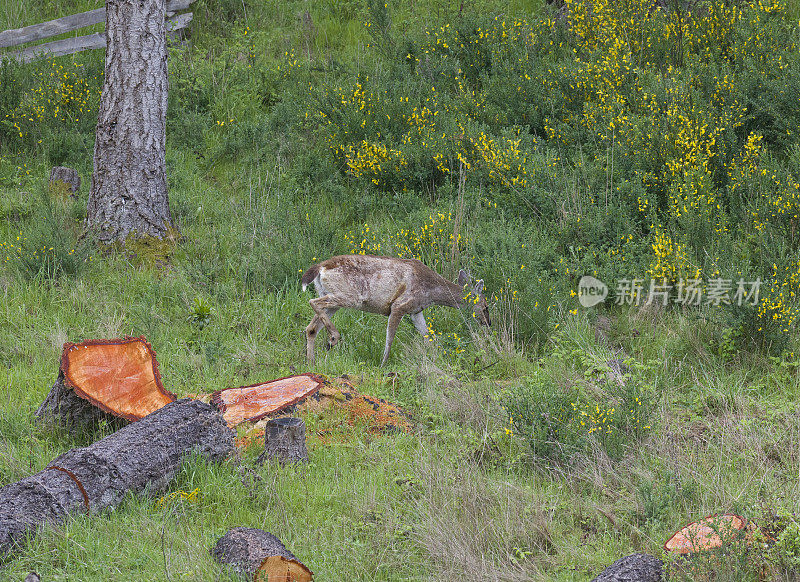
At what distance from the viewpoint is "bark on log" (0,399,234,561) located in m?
4.62

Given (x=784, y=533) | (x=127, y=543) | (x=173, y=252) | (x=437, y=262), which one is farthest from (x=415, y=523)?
(x=173, y=252)

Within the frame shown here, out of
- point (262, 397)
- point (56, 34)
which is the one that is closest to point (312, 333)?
point (262, 397)

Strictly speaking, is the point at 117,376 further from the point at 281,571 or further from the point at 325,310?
the point at 281,571

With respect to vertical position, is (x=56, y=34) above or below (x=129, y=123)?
above

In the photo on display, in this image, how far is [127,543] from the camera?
4609 mm

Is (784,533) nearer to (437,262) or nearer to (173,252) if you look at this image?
(437,262)

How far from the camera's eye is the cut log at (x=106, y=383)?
19.8 feet

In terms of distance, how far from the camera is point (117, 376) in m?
6.32

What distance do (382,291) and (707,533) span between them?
427 centimetres

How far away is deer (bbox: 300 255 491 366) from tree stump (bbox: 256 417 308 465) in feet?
6.94

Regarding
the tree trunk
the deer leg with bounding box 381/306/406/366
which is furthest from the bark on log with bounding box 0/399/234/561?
the tree trunk

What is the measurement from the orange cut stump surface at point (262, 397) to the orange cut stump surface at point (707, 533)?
3.00 m

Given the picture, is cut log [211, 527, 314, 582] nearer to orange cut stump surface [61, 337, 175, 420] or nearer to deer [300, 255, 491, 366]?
orange cut stump surface [61, 337, 175, 420]

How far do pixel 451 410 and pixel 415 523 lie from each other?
1655 millimetres
